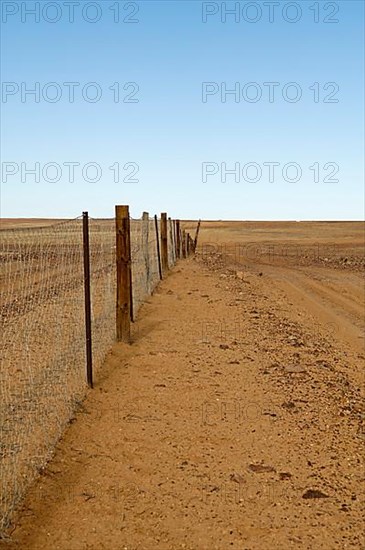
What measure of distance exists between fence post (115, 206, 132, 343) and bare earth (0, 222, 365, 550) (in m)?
0.28

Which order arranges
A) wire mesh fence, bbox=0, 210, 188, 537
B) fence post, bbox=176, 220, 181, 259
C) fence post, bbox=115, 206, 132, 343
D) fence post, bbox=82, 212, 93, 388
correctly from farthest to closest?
1. fence post, bbox=176, 220, 181, 259
2. fence post, bbox=115, 206, 132, 343
3. fence post, bbox=82, 212, 93, 388
4. wire mesh fence, bbox=0, 210, 188, 537

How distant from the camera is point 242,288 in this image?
55.5 feet

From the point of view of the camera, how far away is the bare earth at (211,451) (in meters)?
4.45

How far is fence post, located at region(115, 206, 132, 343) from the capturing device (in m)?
9.16

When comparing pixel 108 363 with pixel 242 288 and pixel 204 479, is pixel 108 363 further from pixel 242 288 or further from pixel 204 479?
pixel 242 288

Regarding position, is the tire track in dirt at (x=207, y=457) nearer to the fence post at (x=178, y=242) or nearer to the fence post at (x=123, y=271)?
the fence post at (x=123, y=271)

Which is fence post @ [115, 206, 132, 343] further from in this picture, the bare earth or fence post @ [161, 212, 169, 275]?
fence post @ [161, 212, 169, 275]

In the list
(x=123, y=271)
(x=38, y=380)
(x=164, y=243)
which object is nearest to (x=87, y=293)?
(x=38, y=380)

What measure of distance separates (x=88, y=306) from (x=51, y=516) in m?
2.69

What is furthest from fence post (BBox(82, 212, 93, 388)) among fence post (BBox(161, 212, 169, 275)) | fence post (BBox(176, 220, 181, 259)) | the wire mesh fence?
Answer: fence post (BBox(176, 220, 181, 259))

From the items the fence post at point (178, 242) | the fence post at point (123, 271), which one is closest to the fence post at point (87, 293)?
the fence post at point (123, 271)

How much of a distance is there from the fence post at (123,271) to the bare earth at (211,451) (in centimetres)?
28

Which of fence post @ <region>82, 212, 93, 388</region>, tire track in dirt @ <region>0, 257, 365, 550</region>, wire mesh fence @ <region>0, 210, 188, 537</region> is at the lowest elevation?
tire track in dirt @ <region>0, 257, 365, 550</region>

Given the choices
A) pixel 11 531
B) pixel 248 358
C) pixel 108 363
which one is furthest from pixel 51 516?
pixel 248 358
